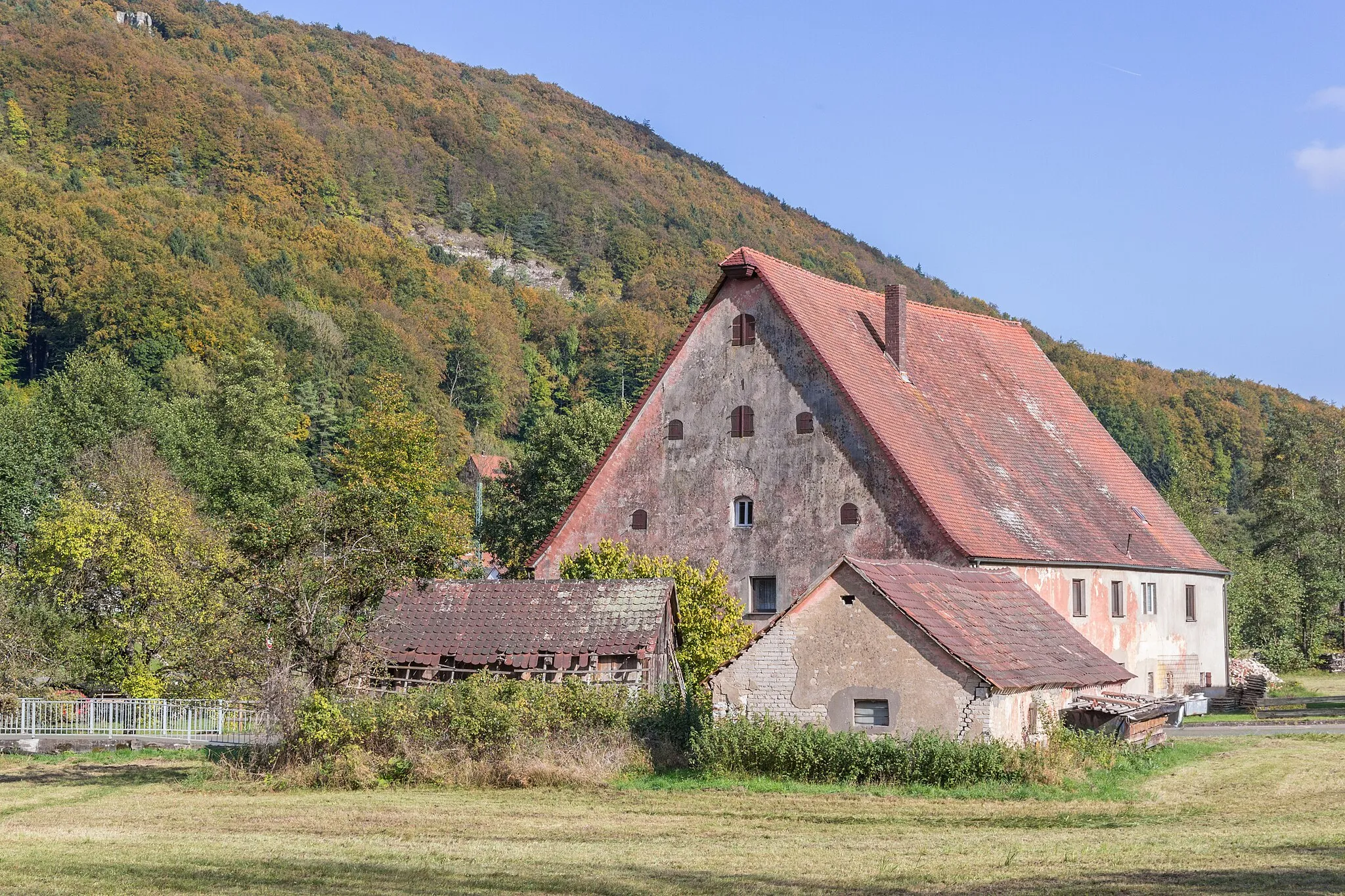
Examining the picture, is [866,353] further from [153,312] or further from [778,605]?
[153,312]

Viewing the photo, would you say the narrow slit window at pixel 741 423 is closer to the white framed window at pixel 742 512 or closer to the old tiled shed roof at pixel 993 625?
the white framed window at pixel 742 512

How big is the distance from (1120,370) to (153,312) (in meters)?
102

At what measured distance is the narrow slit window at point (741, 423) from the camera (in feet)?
138

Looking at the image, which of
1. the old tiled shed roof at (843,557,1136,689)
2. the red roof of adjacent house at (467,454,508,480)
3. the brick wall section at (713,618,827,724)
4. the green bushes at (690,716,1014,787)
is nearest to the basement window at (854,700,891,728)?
the green bushes at (690,716,1014,787)

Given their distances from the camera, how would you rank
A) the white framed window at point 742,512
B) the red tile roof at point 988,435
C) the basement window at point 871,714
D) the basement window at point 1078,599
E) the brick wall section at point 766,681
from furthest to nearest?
the white framed window at point 742,512
the basement window at point 1078,599
the red tile roof at point 988,435
the brick wall section at point 766,681
the basement window at point 871,714

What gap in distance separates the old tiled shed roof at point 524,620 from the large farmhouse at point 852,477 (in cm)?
576

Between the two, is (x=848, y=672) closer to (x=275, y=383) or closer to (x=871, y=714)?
(x=871, y=714)

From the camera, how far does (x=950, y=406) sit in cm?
4534

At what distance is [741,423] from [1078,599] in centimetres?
1009

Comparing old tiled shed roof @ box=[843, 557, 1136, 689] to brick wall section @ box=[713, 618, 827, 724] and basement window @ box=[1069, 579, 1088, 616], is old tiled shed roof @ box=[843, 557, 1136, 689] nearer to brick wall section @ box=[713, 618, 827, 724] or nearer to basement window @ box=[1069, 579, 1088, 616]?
brick wall section @ box=[713, 618, 827, 724]

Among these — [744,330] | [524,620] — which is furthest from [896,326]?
[524,620]

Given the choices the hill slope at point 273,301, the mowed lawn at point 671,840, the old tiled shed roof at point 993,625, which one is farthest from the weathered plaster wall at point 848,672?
the hill slope at point 273,301

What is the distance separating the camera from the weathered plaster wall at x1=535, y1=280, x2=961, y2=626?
40000mm

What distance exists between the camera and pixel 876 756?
27.1 m
